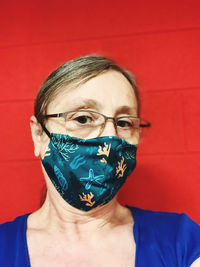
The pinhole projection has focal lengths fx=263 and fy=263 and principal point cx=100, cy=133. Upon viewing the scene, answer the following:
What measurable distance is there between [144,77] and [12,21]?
92cm

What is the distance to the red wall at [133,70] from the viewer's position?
158 cm

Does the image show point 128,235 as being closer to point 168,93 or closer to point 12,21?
point 168,93

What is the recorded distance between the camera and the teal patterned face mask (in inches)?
38.7

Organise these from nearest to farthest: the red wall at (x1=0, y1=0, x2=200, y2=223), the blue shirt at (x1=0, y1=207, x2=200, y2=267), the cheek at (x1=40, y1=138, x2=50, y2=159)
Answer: the blue shirt at (x1=0, y1=207, x2=200, y2=267) → the cheek at (x1=40, y1=138, x2=50, y2=159) → the red wall at (x1=0, y1=0, x2=200, y2=223)

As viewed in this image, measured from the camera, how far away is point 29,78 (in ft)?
5.43

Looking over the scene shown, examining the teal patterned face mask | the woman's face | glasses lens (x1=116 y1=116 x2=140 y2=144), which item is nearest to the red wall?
glasses lens (x1=116 y1=116 x2=140 y2=144)

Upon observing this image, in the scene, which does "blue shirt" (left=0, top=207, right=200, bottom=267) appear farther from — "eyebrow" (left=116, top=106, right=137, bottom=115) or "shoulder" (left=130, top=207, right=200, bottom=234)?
"eyebrow" (left=116, top=106, right=137, bottom=115)

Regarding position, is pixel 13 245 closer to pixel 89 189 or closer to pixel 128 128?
pixel 89 189

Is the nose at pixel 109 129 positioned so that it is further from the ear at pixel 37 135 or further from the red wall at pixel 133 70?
the red wall at pixel 133 70

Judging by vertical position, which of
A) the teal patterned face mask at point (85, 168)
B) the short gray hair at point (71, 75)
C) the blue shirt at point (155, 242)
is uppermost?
the short gray hair at point (71, 75)

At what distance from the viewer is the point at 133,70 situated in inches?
63.3

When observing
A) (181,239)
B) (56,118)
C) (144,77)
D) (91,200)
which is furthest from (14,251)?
(144,77)

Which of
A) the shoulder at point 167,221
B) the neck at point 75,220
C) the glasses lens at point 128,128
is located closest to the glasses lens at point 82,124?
the glasses lens at point 128,128

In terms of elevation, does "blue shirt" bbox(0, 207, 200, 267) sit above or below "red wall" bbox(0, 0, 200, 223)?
below
